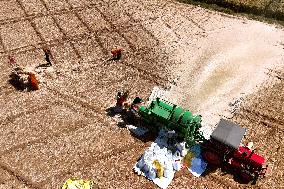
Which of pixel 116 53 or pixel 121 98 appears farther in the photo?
pixel 116 53

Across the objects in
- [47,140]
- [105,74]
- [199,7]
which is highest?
[199,7]

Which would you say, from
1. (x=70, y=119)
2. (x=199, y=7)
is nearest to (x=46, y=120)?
(x=70, y=119)

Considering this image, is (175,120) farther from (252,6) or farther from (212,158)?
(252,6)

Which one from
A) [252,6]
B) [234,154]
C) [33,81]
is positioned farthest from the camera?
[252,6]

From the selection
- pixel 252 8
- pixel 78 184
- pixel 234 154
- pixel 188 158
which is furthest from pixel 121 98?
pixel 252 8

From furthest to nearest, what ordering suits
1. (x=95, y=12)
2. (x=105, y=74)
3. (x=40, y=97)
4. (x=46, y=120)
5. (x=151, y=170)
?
(x=95, y=12), (x=105, y=74), (x=40, y=97), (x=46, y=120), (x=151, y=170)

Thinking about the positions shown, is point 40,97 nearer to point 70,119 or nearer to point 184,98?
point 70,119

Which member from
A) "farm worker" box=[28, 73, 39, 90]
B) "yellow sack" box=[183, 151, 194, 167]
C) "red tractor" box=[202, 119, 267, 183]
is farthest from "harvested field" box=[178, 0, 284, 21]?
"yellow sack" box=[183, 151, 194, 167]
